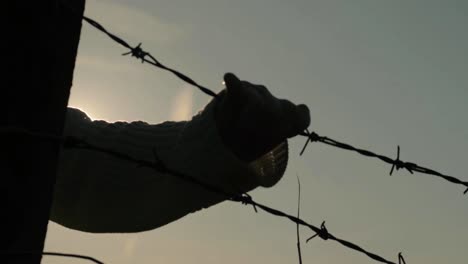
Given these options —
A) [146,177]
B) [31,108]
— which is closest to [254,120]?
[146,177]

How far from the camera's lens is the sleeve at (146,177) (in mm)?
2705

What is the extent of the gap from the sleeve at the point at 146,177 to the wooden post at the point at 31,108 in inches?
20.3

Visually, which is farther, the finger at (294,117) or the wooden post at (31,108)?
the finger at (294,117)

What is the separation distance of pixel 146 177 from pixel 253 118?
626mm

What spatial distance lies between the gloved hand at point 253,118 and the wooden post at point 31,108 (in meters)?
0.60

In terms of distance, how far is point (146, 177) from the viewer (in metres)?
2.77

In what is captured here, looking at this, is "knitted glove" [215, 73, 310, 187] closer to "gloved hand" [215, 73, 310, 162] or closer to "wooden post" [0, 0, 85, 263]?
"gloved hand" [215, 73, 310, 162]

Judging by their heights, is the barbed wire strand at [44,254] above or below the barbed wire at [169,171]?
below

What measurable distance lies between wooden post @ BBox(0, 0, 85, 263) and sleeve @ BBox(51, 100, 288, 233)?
51cm

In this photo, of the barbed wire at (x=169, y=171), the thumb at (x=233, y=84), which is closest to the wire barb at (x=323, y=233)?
the barbed wire at (x=169, y=171)

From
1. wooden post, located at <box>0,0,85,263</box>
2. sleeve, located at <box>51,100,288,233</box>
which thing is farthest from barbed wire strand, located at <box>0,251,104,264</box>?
sleeve, located at <box>51,100,288,233</box>

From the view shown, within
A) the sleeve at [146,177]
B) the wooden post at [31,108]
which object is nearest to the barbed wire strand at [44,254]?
the wooden post at [31,108]

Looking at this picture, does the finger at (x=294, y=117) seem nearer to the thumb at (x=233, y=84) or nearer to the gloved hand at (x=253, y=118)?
the gloved hand at (x=253, y=118)

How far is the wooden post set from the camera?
2.11 m
